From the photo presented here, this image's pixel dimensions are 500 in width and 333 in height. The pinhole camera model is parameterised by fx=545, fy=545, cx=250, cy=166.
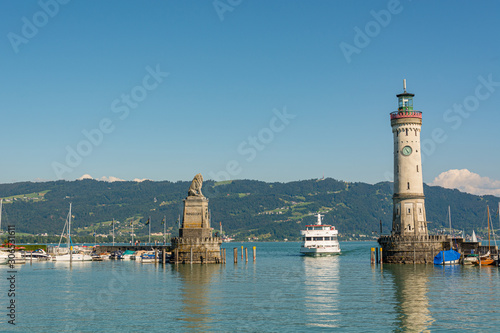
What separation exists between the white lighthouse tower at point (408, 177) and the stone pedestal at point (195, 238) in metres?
30.3

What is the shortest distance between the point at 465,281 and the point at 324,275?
19319 millimetres

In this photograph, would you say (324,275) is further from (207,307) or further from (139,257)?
(139,257)

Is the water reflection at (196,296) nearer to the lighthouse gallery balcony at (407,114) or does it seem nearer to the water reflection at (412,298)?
the water reflection at (412,298)

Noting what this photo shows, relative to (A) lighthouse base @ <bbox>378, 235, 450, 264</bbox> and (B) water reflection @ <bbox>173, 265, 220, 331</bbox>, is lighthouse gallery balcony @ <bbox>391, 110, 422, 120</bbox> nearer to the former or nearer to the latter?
(A) lighthouse base @ <bbox>378, 235, 450, 264</bbox>

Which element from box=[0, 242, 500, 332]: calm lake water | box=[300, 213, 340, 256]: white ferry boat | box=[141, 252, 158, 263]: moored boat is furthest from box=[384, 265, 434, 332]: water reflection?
box=[141, 252, 158, 263]: moored boat

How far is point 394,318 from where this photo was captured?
39.7 meters

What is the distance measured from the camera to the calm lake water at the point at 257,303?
37.5m

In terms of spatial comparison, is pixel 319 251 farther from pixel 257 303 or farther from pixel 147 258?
pixel 257 303

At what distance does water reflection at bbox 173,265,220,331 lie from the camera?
3881 centimetres

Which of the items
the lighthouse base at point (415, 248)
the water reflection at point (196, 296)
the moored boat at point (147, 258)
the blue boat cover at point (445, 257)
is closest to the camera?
the water reflection at point (196, 296)

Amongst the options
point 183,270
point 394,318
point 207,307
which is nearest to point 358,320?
point 394,318

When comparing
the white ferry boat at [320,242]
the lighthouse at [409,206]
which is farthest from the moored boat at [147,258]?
the lighthouse at [409,206]

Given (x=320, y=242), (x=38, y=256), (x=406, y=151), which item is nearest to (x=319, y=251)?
(x=320, y=242)

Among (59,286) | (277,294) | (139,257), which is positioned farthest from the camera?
(139,257)
